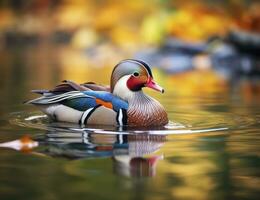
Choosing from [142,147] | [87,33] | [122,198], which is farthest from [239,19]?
[122,198]

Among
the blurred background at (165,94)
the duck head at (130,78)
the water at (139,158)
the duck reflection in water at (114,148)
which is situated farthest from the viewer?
the duck head at (130,78)

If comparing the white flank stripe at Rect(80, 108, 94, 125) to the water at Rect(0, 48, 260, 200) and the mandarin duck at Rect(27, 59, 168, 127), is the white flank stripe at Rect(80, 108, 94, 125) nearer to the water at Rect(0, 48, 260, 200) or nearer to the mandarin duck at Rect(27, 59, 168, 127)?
the mandarin duck at Rect(27, 59, 168, 127)

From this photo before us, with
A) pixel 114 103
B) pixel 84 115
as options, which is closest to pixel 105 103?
pixel 114 103

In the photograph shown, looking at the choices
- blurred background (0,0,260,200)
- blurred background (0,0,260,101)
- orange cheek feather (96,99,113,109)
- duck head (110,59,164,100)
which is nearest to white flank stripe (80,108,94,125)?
orange cheek feather (96,99,113,109)

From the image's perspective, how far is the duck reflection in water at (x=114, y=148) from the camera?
16.4 feet

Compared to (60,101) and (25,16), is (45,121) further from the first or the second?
(25,16)

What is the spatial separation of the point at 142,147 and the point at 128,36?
24.9 metres

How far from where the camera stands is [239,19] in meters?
22.9

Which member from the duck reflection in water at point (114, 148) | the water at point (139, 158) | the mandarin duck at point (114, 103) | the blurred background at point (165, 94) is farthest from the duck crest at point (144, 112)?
the duck reflection in water at point (114, 148)

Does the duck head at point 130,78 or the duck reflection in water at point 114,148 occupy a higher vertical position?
the duck head at point 130,78

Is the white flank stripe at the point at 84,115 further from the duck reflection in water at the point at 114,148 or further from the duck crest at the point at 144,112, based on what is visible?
the duck reflection in water at the point at 114,148

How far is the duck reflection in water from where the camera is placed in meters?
4.99

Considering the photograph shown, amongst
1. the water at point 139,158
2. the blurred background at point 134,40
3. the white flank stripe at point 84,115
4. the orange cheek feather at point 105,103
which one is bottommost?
the water at point 139,158

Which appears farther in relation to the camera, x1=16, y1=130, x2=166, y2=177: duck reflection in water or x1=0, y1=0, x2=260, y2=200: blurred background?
x1=16, y1=130, x2=166, y2=177: duck reflection in water
